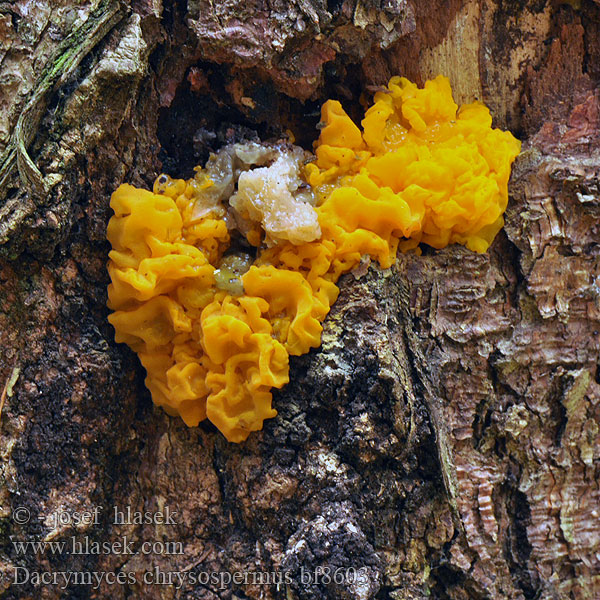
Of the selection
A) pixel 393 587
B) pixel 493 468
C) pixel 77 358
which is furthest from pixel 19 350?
pixel 493 468

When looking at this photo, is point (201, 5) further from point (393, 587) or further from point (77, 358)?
point (393, 587)

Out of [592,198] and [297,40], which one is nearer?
[297,40]

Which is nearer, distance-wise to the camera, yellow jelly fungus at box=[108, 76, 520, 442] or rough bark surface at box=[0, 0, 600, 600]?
rough bark surface at box=[0, 0, 600, 600]

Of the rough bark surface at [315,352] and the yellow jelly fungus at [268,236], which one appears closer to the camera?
the rough bark surface at [315,352]
